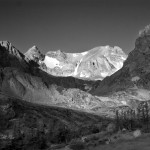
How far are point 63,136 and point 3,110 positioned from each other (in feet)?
291

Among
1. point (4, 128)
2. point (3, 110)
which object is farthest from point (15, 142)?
point (3, 110)

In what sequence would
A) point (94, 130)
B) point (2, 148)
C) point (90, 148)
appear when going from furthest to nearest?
point (94, 130), point (2, 148), point (90, 148)

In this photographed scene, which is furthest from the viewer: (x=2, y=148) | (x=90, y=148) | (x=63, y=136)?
(x=63, y=136)

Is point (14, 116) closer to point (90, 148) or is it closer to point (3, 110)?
point (3, 110)

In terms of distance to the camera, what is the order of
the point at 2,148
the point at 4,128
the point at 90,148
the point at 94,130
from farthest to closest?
the point at 4,128 < the point at 94,130 < the point at 2,148 < the point at 90,148

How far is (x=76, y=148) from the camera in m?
58.8

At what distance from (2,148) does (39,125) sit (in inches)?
4997

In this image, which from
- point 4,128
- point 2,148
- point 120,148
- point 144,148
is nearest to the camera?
point 144,148

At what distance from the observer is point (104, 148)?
178ft

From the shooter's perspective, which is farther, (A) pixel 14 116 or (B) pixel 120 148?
(A) pixel 14 116

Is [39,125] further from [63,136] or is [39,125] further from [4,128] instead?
[63,136]

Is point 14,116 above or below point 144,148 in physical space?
above

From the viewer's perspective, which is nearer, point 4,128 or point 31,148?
point 31,148

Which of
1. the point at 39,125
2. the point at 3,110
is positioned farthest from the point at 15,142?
the point at 3,110
